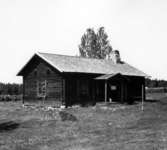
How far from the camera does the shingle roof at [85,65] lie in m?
28.9

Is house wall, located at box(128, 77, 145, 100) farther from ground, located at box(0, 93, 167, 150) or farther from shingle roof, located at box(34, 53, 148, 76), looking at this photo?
ground, located at box(0, 93, 167, 150)

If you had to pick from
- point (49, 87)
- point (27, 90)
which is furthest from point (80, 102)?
point (27, 90)

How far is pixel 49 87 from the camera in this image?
30062mm

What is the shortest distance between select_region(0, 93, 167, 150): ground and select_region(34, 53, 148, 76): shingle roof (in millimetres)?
7535

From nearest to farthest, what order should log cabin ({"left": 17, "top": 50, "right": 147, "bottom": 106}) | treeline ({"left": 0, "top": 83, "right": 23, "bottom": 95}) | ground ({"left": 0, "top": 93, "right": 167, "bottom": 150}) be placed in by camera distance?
1. ground ({"left": 0, "top": 93, "right": 167, "bottom": 150})
2. log cabin ({"left": 17, "top": 50, "right": 147, "bottom": 106})
3. treeline ({"left": 0, "top": 83, "right": 23, "bottom": 95})

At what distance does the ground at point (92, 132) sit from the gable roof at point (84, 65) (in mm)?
7503

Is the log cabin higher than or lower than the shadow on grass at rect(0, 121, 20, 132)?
higher

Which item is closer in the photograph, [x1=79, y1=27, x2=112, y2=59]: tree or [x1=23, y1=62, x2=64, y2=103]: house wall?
[x1=23, y1=62, x2=64, y2=103]: house wall

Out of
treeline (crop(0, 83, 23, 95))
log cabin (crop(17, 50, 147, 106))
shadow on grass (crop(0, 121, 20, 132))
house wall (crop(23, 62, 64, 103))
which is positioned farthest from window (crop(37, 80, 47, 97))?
treeline (crop(0, 83, 23, 95))

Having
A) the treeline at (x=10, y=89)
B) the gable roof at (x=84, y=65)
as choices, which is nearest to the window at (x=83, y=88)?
the gable roof at (x=84, y=65)

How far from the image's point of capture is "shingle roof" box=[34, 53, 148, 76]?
28.9 meters

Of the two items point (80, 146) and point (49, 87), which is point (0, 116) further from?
point (80, 146)

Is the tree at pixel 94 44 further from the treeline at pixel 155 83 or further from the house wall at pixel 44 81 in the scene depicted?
the house wall at pixel 44 81

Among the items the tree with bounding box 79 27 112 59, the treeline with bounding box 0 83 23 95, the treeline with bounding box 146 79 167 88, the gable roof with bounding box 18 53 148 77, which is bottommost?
the treeline with bounding box 0 83 23 95
